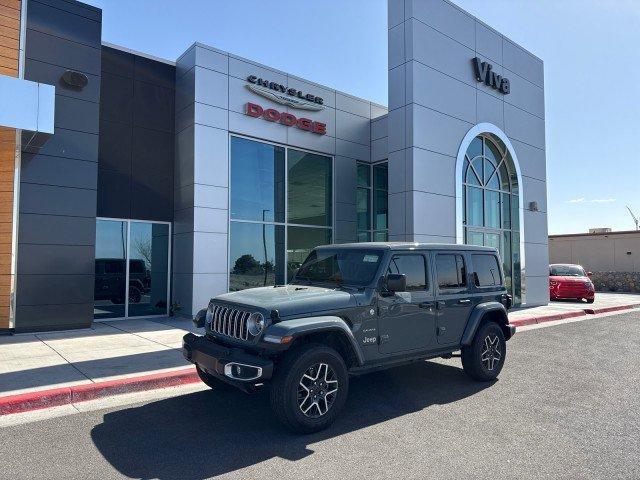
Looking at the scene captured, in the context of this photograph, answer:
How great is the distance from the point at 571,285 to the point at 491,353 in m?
14.2

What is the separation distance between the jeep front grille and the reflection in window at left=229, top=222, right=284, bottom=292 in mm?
7386

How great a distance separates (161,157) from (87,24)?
11.9 feet

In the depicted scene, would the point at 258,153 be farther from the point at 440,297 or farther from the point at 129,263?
the point at 440,297

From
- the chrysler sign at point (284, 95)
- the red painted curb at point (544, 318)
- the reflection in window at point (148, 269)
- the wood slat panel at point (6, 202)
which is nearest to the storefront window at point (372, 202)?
the chrysler sign at point (284, 95)

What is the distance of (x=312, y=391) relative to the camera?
458cm

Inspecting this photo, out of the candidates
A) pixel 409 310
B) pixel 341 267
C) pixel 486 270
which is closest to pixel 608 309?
pixel 486 270

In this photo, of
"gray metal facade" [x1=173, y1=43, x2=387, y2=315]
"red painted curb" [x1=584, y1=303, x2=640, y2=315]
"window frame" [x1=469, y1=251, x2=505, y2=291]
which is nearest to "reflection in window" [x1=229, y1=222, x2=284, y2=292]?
"gray metal facade" [x1=173, y1=43, x2=387, y2=315]

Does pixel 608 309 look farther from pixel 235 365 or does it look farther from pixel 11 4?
pixel 11 4

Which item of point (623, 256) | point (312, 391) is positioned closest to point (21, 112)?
point (312, 391)

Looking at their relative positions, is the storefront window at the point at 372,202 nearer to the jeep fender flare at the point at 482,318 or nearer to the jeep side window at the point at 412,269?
the jeep fender flare at the point at 482,318

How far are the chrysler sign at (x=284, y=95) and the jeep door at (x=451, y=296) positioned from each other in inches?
359

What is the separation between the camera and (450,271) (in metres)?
6.33

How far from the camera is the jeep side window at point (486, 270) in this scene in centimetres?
674

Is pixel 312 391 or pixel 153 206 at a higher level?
pixel 153 206
